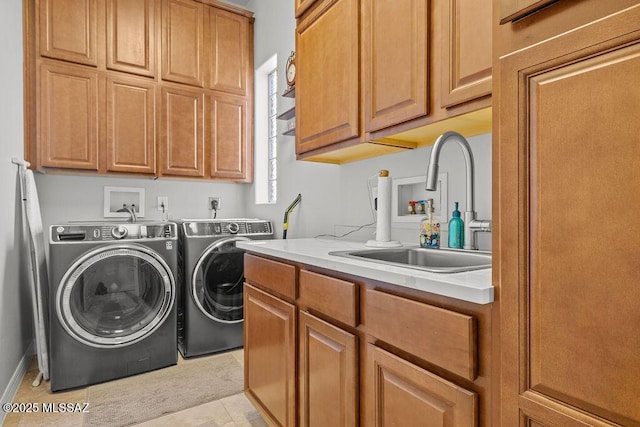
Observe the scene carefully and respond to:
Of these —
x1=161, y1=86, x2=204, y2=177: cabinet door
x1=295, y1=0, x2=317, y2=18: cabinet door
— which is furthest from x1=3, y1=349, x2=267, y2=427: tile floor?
x1=295, y1=0, x2=317, y2=18: cabinet door

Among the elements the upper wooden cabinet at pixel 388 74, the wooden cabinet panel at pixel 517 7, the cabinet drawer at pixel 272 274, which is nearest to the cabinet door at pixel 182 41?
the upper wooden cabinet at pixel 388 74

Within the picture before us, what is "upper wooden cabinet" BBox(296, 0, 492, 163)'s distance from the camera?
3.71 ft

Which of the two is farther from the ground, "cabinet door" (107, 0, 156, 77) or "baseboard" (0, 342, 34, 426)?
"cabinet door" (107, 0, 156, 77)

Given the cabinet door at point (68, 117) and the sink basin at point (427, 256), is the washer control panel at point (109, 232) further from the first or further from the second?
the sink basin at point (427, 256)

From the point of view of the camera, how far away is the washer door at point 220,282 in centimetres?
265

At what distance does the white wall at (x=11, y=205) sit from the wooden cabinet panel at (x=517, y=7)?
7.71 ft

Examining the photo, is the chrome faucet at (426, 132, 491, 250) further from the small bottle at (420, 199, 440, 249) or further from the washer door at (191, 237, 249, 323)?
the washer door at (191, 237, 249, 323)

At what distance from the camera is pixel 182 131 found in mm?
3041

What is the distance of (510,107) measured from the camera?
26.2 inches

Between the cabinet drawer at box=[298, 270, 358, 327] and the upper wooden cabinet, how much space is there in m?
0.63

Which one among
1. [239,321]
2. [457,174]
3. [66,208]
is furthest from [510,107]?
[66,208]

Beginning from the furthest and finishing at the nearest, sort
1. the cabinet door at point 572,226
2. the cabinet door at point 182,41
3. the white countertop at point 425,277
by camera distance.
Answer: the cabinet door at point 182,41 < the white countertop at point 425,277 < the cabinet door at point 572,226

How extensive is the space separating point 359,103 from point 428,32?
1.36ft

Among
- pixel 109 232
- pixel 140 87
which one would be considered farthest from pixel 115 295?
pixel 140 87
